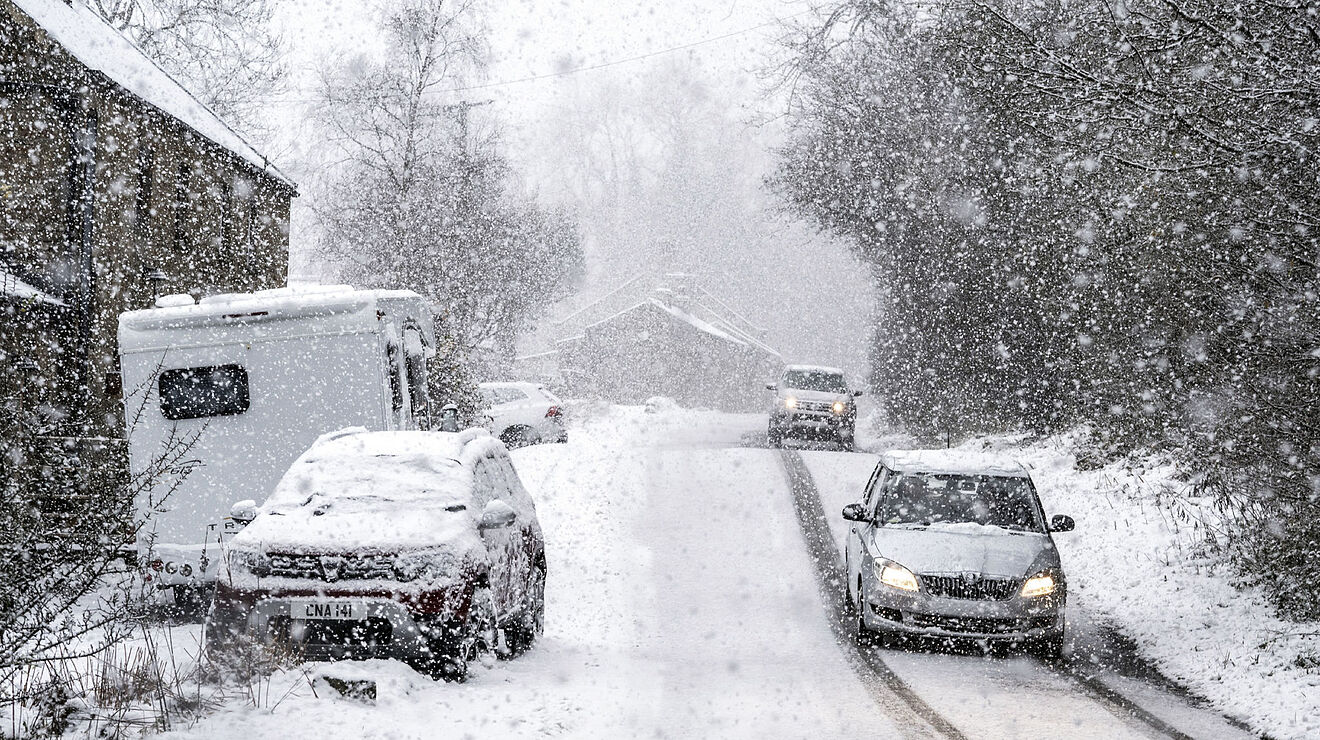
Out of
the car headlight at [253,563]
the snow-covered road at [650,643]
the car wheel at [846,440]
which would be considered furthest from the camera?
the car wheel at [846,440]

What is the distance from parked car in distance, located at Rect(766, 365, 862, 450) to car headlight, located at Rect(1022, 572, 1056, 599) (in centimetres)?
1863

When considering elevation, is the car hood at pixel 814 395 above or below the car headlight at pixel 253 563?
above

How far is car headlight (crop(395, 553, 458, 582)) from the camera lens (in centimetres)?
775

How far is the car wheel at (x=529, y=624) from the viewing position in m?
8.88

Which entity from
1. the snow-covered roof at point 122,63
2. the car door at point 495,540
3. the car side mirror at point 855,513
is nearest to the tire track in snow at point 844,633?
the car side mirror at point 855,513

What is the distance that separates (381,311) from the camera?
11.8 m

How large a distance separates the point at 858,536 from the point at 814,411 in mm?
17410

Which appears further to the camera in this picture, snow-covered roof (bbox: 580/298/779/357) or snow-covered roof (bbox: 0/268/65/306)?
snow-covered roof (bbox: 580/298/779/357)

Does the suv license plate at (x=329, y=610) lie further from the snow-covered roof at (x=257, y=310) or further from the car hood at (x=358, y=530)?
the snow-covered roof at (x=257, y=310)

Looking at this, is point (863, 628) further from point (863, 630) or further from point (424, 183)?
point (424, 183)

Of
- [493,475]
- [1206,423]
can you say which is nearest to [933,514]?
[1206,423]

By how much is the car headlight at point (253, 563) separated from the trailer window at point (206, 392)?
3926 mm

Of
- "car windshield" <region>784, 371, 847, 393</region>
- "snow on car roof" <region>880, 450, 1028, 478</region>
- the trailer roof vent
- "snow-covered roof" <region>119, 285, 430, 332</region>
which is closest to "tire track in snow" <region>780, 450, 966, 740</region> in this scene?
"snow on car roof" <region>880, 450, 1028, 478</region>

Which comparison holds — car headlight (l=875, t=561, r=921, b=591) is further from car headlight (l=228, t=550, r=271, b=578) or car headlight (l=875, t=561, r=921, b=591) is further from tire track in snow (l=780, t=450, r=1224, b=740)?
car headlight (l=228, t=550, r=271, b=578)
